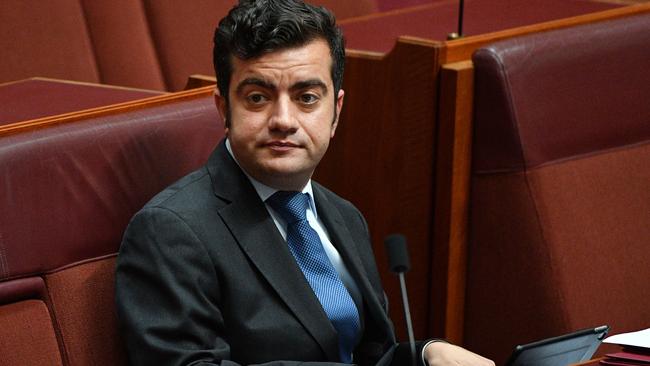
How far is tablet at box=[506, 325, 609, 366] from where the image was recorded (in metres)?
0.59

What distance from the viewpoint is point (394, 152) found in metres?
0.93

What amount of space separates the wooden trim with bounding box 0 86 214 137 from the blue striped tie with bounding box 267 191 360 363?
10 cm

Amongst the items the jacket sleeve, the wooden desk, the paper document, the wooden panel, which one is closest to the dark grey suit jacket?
the jacket sleeve

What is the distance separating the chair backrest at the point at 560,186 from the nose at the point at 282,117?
0.25 metres

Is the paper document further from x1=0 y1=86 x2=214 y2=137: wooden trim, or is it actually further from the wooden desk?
the wooden desk

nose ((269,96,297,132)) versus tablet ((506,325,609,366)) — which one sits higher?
nose ((269,96,297,132))

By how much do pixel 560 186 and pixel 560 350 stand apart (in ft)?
0.89

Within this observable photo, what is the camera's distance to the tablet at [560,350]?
590 mm

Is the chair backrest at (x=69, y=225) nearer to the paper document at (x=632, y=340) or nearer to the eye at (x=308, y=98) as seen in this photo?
the eye at (x=308, y=98)

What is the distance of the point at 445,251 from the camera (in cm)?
90

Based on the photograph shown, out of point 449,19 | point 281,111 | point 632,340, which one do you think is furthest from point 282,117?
point 449,19

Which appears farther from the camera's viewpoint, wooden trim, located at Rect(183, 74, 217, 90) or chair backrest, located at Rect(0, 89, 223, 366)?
wooden trim, located at Rect(183, 74, 217, 90)

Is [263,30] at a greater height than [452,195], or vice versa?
[263,30]

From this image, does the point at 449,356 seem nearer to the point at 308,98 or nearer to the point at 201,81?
the point at 308,98
